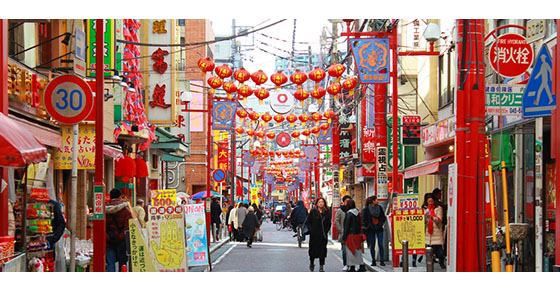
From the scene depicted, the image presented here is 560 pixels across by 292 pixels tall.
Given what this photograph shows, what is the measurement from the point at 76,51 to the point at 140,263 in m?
6.40

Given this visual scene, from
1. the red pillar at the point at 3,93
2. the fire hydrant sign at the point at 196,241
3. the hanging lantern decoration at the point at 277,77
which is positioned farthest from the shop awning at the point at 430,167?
the red pillar at the point at 3,93

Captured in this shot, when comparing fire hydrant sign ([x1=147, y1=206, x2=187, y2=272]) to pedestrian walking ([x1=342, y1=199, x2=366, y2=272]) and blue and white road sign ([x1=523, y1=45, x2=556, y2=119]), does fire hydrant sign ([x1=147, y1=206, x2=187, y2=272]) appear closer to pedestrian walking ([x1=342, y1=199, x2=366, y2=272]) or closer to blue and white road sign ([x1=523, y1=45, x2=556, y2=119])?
pedestrian walking ([x1=342, y1=199, x2=366, y2=272])

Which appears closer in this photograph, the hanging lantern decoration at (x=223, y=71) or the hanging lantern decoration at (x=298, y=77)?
the hanging lantern decoration at (x=223, y=71)

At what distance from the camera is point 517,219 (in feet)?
61.4

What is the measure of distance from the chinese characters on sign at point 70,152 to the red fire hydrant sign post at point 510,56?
11012 millimetres

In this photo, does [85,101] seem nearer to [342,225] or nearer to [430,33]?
[342,225]

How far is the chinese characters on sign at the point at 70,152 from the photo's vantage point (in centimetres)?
2058

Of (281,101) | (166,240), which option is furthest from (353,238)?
(281,101)

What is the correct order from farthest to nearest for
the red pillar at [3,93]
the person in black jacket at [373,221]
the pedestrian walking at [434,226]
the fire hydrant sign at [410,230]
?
the person in black jacket at [373,221], the pedestrian walking at [434,226], the fire hydrant sign at [410,230], the red pillar at [3,93]

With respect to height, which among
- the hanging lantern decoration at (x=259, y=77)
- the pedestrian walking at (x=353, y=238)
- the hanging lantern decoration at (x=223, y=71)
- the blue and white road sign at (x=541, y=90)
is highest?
the hanging lantern decoration at (x=223, y=71)

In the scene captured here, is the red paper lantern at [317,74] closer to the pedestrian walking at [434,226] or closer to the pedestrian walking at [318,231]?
the pedestrian walking at [318,231]

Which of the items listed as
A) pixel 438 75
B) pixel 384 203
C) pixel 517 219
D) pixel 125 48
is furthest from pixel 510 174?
pixel 125 48

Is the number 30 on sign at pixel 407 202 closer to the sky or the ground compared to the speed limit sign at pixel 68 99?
closer to the ground

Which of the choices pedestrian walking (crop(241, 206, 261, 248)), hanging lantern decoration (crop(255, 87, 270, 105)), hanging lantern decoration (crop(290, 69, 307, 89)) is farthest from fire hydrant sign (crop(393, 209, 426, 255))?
pedestrian walking (crop(241, 206, 261, 248))
